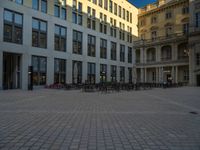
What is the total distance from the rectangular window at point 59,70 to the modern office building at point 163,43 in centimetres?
2654

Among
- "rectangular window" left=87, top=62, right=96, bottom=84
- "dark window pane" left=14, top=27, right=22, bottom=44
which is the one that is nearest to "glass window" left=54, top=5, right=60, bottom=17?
"dark window pane" left=14, top=27, right=22, bottom=44

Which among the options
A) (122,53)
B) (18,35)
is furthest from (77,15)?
(122,53)

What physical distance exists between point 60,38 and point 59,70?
590 centimetres

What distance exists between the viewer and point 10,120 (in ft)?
25.4

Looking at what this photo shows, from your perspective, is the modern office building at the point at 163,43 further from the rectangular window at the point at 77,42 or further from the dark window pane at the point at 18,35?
the dark window pane at the point at 18,35

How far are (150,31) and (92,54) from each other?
22.1m

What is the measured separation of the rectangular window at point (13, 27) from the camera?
2862 centimetres

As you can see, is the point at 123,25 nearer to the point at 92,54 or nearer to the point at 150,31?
the point at 150,31

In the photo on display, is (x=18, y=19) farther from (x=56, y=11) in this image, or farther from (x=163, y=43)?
(x=163, y=43)

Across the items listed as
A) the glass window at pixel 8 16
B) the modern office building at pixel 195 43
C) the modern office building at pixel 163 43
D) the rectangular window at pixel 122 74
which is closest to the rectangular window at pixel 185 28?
the modern office building at pixel 163 43

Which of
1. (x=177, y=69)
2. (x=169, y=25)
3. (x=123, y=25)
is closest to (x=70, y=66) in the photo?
(x=123, y=25)

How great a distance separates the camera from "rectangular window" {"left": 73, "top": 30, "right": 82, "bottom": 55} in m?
40.6

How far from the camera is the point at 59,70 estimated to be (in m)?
37.1

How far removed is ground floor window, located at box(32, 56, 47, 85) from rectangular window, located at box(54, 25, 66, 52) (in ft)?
12.7
